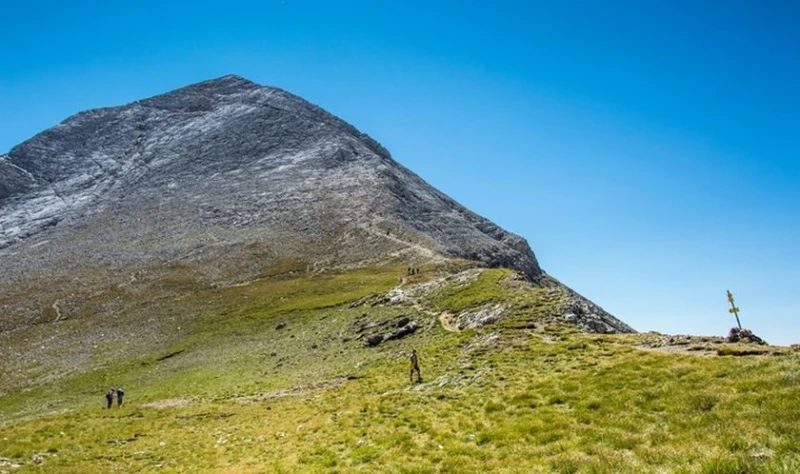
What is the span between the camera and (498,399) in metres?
23.6

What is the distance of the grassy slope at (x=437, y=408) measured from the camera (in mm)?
15195

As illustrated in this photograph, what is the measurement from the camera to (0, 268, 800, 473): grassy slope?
15.2m

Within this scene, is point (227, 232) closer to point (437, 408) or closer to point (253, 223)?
point (253, 223)

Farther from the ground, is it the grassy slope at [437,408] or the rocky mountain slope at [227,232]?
the rocky mountain slope at [227,232]

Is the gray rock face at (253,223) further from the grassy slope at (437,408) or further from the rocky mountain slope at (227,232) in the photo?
the grassy slope at (437,408)

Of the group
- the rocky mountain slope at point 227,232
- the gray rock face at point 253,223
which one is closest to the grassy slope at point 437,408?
the rocky mountain slope at point 227,232

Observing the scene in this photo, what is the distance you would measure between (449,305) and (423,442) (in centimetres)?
4039

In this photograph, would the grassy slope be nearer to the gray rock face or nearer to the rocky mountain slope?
the rocky mountain slope

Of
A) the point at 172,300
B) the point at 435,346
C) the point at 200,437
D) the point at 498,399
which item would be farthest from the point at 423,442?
the point at 172,300

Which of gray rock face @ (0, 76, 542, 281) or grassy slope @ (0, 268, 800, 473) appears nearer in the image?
grassy slope @ (0, 268, 800, 473)

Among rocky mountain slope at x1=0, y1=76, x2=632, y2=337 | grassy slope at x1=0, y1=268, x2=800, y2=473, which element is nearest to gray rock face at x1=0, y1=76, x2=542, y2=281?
rocky mountain slope at x1=0, y1=76, x2=632, y2=337

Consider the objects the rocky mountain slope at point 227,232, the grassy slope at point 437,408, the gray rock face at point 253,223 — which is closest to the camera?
the grassy slope at point 437,408

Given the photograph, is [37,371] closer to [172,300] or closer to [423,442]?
[172,300]

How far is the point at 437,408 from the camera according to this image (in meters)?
25.0
